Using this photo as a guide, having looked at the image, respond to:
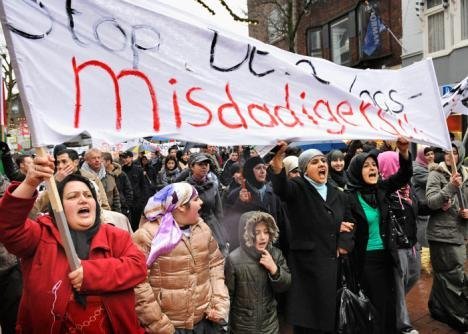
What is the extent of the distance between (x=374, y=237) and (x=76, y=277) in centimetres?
291

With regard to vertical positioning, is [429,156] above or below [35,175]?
below

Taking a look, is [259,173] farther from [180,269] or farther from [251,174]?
[180,269]

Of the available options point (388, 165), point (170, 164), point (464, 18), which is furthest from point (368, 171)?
point (464, 18)

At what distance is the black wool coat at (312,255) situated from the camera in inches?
152

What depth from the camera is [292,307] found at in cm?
394

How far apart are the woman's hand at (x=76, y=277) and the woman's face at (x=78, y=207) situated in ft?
1.09

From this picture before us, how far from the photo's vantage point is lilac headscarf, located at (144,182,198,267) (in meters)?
3.09

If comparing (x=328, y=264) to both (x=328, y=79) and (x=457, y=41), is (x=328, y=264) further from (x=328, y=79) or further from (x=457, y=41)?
(x=457, y=41)

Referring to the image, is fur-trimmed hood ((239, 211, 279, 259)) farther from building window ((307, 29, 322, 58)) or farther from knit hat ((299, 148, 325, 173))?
building window ((307, 29, 322, 58))

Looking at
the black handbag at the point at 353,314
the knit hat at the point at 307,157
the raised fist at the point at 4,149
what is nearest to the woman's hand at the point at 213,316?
the black handbag at the point at 353,314

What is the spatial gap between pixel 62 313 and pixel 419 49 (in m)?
16.3

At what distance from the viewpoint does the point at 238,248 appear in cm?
377

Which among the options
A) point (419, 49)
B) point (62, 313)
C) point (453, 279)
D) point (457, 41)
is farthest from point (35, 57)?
Result: point (419, 49)

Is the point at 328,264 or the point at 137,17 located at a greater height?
the point at 137,17
